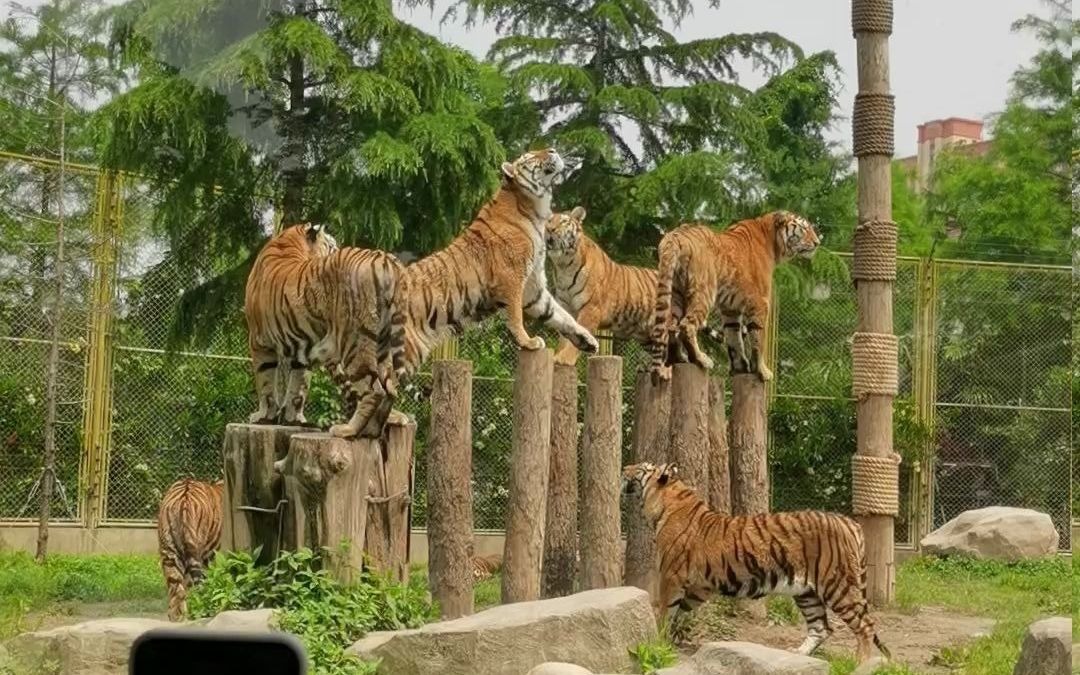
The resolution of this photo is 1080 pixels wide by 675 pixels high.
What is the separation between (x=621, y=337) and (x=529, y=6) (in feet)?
3.09

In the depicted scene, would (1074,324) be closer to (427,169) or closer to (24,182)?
(427,169)

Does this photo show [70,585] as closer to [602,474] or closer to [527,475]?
[527,475]

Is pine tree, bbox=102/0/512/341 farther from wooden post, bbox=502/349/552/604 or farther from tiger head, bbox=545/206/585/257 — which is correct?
wooden post, bbox=502/349/552/604

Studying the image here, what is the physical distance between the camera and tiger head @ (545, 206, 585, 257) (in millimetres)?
3607

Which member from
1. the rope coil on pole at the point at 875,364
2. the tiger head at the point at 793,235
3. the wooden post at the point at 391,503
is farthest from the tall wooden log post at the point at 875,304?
the wooden post at the point at 391,503

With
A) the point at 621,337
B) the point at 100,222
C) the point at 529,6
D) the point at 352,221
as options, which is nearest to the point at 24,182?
the point at 100,222

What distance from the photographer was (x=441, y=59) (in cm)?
349

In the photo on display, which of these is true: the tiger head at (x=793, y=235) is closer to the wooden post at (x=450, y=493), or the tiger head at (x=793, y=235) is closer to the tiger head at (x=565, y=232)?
the tiger head at (x=565, y=232)

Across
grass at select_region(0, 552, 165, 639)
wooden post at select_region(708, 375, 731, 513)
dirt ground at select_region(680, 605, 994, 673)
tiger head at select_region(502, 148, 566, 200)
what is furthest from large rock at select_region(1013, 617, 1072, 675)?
grass at select_region(0, 552, 165, 639)

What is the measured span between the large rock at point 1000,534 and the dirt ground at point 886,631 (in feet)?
0.66

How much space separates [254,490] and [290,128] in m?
0.87

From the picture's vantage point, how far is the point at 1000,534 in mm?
3875

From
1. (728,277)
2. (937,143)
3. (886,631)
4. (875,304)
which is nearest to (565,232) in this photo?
(728,277)

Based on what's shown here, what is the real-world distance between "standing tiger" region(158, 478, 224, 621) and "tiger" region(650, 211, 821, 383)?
123 cm
